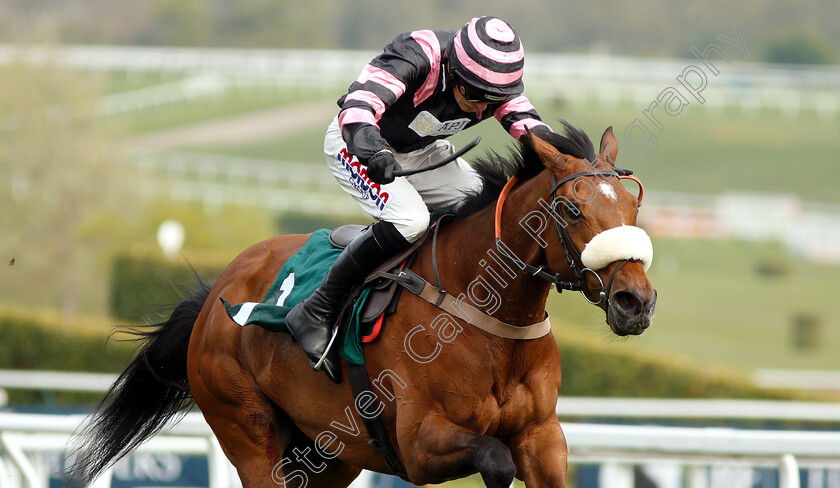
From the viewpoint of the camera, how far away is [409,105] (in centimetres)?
377

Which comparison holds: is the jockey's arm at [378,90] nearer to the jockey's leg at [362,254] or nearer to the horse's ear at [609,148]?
the jockey's leg at [362,254]

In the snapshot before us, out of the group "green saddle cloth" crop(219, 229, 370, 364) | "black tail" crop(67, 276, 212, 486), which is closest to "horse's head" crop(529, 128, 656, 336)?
"green saddle cloth" crop(219, 229, 370, 364)

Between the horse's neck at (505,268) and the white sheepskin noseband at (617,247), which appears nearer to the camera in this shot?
the white sheepskin noseband at (617,247)

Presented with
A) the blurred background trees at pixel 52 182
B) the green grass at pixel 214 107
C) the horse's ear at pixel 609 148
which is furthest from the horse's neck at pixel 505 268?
the green grass at pixel 214 107

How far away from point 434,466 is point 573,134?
119 centimetres

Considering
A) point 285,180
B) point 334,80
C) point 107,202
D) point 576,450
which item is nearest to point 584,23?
point 334,80

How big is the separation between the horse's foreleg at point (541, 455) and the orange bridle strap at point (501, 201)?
68cm

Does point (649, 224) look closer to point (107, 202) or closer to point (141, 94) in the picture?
point (107, 202)

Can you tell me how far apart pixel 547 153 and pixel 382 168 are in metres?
0.54

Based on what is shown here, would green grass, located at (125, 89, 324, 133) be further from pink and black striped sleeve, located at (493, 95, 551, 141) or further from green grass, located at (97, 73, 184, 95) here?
pink and black striped sleeve, located at (493, 95, 551, 141)

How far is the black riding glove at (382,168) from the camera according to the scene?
3.27m

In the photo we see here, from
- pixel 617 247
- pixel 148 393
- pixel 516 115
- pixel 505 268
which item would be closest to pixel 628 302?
pixel 617 247

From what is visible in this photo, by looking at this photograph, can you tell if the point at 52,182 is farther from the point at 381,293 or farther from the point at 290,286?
the point at 381,293

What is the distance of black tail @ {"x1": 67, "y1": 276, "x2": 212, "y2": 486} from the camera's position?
4793 millimetres
